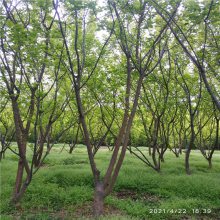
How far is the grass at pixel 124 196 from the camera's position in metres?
8.50

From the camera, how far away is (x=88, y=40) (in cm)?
934

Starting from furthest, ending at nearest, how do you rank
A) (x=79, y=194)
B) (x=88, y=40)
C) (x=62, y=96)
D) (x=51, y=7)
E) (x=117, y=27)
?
(x=62, y=96), (x=79, y=194), (x=88, y=40), (x=117, y=27), (x=51, y=7)

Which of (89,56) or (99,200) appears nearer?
(99,200)

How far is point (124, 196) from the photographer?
1052cm

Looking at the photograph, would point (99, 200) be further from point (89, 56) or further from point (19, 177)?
point (89, 56)

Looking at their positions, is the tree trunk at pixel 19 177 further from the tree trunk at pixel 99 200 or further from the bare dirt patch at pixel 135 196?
the bare dirt patch at pixel 135 196

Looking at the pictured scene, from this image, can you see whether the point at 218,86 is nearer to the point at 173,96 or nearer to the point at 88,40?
the point at 173,96

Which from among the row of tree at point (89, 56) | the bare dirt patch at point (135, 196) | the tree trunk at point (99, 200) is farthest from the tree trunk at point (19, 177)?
the bare dirt patch at point (135, 196)

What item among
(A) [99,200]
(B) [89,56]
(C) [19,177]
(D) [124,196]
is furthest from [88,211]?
(B) [89,56]

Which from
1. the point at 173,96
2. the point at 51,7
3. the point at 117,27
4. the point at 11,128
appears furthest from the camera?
the point at 11,128

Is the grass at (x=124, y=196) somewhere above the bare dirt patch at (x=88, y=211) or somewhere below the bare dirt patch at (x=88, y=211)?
above

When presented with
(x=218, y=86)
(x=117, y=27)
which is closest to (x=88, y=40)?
(x=117, y=27)

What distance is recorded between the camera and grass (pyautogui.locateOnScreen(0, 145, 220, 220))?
8.50m

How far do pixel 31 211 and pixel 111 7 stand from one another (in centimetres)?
710
